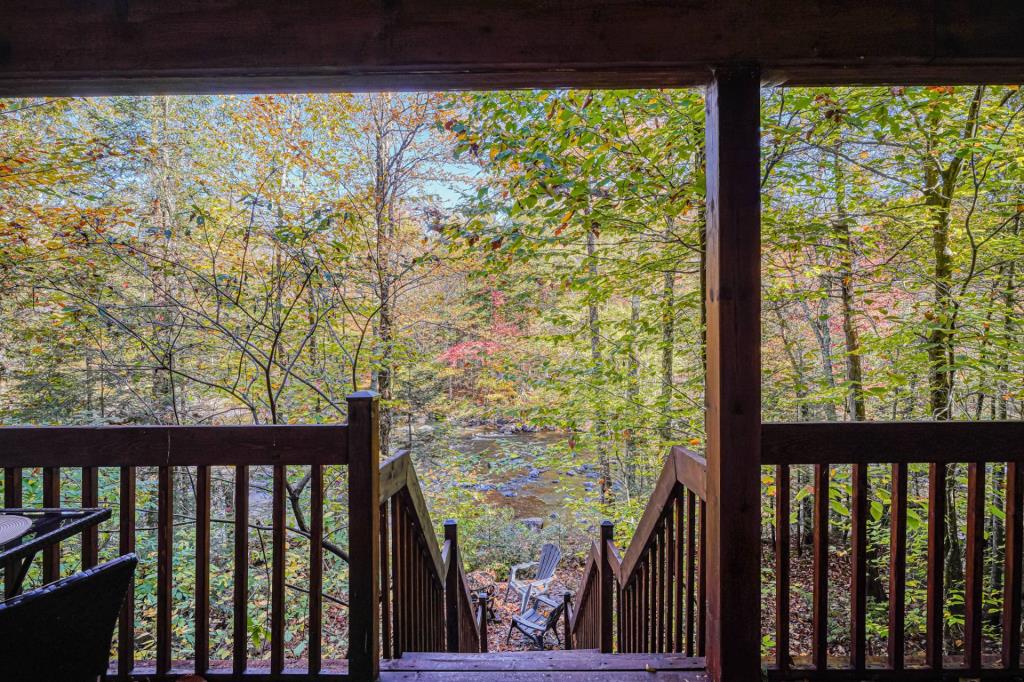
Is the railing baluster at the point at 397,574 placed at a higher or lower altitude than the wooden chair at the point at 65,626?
lower

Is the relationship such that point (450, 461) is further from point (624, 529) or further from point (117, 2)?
point (117, 2)

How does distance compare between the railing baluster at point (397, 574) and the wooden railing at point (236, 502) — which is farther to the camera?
the railing baluster at point (397, 574)

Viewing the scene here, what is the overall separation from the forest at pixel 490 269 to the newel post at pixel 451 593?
0.74 m

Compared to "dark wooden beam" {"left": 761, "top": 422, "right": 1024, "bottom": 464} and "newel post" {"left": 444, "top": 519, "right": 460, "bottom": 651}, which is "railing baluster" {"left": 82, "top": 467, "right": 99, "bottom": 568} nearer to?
"newel post" {"left": 444, "top": 519, "right": 460, "bottom": 651}

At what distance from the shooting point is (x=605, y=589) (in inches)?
111

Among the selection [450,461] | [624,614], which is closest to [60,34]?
[624,614]

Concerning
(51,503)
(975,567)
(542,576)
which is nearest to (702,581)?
(975,567)

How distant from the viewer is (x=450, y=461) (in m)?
6.32

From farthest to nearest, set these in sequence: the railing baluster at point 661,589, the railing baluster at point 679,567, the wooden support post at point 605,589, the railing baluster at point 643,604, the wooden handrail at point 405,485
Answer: the wooden support post at point 605,589 → the railing baluster at point 643,604 → the railing baluster at point 661,589 → the railing baluster at point 679,567 → the wooden handrail at point 405,485

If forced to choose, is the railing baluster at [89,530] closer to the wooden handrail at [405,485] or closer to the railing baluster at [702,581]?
the wooden handrail at [405,485]

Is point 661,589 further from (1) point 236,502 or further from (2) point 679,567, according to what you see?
(1) point 236,502

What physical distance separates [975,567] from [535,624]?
5.35m

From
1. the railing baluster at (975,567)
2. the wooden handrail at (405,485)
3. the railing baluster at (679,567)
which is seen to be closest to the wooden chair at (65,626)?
the wooden handrail at (405,485)

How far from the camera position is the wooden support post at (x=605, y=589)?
2649mm
